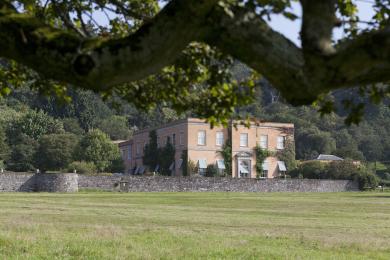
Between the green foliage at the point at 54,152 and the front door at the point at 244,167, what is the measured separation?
783 inches

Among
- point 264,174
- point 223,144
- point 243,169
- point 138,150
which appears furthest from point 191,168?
point 138,150

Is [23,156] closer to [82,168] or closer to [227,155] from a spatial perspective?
[82,168]

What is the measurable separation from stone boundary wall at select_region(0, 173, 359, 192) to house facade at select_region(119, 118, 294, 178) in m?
7.74

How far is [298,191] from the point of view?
61719 mm

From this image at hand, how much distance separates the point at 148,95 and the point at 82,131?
9638 cm

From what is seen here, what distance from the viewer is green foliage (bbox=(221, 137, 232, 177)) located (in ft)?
221

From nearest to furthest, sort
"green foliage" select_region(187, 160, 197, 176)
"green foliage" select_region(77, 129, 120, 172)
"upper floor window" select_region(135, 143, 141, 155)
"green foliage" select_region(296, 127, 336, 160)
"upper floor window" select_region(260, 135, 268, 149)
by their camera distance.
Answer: "green foliage" select_region(187, 160, 197, 176)
"upper floor window" select_region(260, 135, 268, 149)
"green foliage" select_region(77, 129, 120, 172)
"upper floor window" select_region(135, 143, 141, 155)
"green foliage" select_region(296, 127, 336, 160)

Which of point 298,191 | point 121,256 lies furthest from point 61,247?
point 298,191

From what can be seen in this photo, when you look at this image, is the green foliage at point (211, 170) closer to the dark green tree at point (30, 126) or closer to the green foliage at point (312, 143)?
the dark green tree at point (30, 126)

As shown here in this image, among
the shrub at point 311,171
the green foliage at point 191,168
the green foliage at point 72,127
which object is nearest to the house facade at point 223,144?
the green foliage at point 191,168

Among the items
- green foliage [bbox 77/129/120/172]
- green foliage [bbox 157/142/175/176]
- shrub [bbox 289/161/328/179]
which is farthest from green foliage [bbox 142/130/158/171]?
shrub [bbox 289/161/328/179]

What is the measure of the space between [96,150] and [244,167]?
1743 centimetres

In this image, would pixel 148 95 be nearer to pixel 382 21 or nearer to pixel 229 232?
pixel 382 21

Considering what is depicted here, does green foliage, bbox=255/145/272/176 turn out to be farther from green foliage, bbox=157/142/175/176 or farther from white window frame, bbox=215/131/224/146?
green foliage, bbox=157/142/175/176
